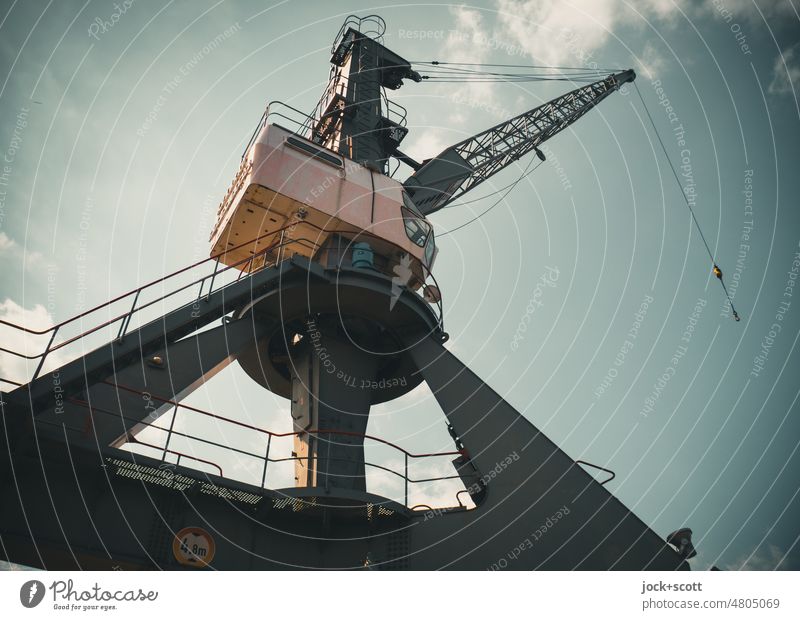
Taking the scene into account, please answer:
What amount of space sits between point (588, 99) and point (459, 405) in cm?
1673

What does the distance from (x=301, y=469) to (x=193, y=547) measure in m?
2.93

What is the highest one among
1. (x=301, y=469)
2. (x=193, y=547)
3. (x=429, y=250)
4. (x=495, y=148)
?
(x=495, y=148)

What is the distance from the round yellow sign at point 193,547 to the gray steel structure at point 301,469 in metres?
0.10

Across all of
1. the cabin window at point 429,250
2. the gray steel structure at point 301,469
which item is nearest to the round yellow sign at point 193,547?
the gray steel structure at point 301,469

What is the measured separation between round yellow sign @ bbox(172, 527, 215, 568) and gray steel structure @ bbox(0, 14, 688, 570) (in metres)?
0.10

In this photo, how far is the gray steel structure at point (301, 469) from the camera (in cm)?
805

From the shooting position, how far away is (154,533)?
337 inches

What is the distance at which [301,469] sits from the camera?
11.5 metres

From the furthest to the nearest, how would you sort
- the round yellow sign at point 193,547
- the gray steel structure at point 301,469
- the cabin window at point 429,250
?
the cabin window at point 429,250 → the round yellow sign at point 193,547 → the gray steel structure at point 301,469

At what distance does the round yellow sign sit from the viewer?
342 inches

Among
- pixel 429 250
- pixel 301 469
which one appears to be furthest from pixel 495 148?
pixel 301 469

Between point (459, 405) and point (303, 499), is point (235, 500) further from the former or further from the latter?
point (459, 405)

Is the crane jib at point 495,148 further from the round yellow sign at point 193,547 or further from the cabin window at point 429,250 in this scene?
the round yellow sign at point 193,547

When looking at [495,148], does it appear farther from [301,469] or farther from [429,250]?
[301,469]
